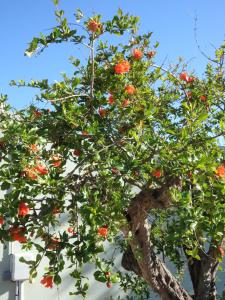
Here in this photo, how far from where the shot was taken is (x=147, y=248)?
11.2 feet

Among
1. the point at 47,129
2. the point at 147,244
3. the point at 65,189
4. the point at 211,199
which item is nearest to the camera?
the point at 211,199

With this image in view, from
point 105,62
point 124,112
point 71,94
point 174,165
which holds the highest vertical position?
point 105,62

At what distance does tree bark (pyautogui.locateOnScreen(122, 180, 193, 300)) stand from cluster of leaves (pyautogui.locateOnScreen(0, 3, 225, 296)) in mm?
108

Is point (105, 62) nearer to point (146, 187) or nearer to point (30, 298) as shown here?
point (146, 187)

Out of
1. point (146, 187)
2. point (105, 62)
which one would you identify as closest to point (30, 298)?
point (146, 187)

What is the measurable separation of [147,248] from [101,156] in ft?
3.85

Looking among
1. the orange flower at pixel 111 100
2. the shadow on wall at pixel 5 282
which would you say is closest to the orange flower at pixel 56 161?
the orange flower at pixel 111 100

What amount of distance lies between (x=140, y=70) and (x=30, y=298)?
3.48 m

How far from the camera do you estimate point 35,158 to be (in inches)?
98.9

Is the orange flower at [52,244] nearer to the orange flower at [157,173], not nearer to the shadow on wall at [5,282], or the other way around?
the orange flower at [157,173]

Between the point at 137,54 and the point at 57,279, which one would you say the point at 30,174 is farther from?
the point at 137,54

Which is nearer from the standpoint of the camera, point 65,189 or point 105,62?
point 65,189

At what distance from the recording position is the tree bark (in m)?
2.97

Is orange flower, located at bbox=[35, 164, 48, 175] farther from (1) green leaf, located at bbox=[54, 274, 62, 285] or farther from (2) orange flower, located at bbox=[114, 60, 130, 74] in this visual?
(2) orange flower, located at bbox=[114, 60, 130, 74]
